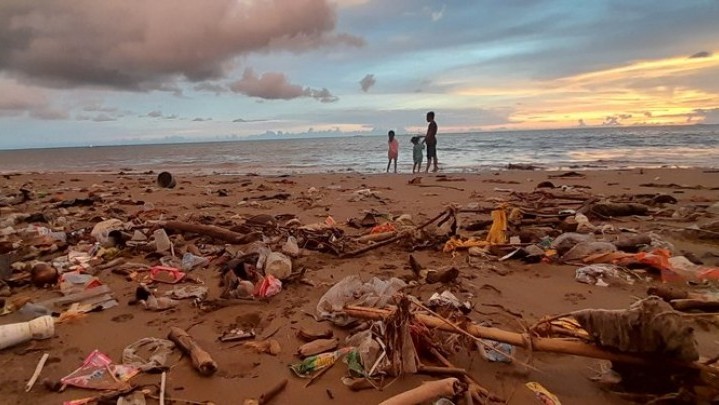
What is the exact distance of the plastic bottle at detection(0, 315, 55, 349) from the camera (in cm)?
286

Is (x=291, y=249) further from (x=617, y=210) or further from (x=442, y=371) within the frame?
(x=617, y=210)

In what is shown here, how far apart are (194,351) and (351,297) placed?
126 cm

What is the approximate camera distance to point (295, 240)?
5.21 metres

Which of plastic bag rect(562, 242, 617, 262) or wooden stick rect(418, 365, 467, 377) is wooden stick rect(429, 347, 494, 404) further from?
plastic bag rect(562, 242, 617, 262)

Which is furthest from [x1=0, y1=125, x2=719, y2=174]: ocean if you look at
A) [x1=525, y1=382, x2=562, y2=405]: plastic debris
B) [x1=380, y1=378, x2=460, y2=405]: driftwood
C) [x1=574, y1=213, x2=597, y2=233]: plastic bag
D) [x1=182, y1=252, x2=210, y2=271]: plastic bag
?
[x1=380, y1=378, x2=460, y2=405]: driftwood

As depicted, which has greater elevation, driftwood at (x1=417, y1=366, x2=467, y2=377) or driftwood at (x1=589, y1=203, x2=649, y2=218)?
driftwood at (x1=589, y1=203, x2=649, y2=218)

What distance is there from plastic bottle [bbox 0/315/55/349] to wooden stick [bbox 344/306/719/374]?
8.01 ft

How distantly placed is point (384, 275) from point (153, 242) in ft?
10.6

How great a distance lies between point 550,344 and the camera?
7.48 ft

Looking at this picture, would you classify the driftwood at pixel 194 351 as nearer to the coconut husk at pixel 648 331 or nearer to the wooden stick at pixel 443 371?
the wooden stick at pixel 443 371

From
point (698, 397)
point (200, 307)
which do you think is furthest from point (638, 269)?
point (200, 307)

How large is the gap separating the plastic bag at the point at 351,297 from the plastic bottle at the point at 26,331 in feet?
6.73

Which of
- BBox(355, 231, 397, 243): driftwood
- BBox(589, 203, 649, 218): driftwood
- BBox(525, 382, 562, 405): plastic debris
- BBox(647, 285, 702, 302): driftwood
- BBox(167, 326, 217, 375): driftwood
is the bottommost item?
BBox(525, 382, 562, 405): plastic debris

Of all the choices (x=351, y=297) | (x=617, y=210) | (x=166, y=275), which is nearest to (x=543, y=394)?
(x=351, y=297)
